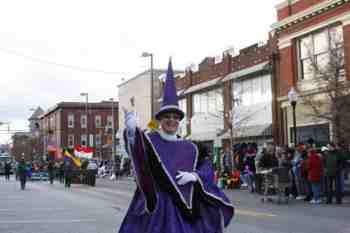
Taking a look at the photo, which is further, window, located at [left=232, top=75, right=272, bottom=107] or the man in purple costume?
window, located at [left=232, top=75, right=272, bottom=107]

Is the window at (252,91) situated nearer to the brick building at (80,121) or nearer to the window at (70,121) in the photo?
the brick building at (80,121)

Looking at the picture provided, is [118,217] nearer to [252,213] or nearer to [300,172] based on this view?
[252,213]

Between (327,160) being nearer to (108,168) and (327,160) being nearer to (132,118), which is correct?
(132,118)

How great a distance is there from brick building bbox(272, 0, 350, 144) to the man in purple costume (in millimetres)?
20109

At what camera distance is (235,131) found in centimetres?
3450

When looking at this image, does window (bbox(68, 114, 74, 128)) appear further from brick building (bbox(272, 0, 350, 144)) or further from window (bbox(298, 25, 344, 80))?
window (bbox(298, 25, 344, 80))

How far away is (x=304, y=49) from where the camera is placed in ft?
97.1

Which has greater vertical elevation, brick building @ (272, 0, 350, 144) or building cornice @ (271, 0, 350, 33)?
building cornice @ (271, 0, 350, 33)

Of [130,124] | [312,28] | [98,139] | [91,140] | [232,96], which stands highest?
[312,28]

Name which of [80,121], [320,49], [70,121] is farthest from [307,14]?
[70,121]

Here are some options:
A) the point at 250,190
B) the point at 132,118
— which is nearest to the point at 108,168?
the point at 250,190

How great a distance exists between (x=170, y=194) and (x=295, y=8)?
27.0 meters

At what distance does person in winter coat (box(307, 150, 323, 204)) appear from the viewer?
16.8 metres

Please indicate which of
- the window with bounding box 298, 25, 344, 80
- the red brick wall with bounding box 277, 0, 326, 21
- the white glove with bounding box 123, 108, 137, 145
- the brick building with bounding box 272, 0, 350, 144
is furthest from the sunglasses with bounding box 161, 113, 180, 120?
the red brick wall with bounding box 277, 0, 326, 21
